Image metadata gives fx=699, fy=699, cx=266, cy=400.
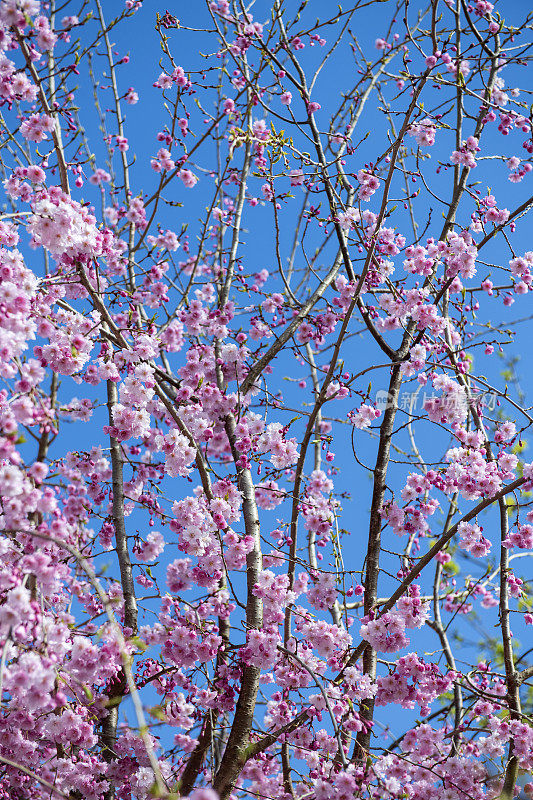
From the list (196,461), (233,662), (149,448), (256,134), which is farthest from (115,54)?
(233,662)

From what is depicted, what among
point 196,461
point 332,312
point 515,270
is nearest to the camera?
point 196,461

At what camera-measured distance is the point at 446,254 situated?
4.57 m

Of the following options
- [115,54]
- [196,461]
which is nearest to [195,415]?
[196,461]

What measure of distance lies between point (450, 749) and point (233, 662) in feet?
5.33

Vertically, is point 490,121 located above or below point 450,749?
above

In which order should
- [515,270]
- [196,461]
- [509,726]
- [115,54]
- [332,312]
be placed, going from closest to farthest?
1. [509,726]
2. [196,461]
3. [515,270]
4. [332,312]
5. [115,54]

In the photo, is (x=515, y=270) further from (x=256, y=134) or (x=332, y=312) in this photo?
(x=256, y=134)

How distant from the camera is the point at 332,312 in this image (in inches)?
209

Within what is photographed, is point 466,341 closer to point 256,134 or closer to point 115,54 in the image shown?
point 256,134

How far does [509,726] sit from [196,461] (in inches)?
95.6

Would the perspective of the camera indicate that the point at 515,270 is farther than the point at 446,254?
Yes

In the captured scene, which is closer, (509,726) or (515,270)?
(509,726)

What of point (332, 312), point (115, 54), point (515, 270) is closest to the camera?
point (515, 270)

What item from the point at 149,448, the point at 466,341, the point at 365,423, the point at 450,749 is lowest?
the point at 450,749
